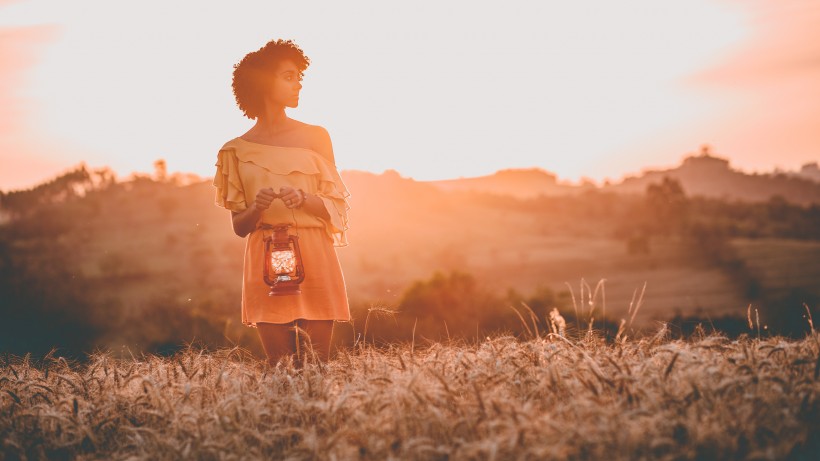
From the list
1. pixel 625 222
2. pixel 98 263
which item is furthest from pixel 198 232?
pixel 625 222

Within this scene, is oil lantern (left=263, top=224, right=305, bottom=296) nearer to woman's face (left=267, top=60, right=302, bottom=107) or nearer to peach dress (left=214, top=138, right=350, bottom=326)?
peach dress (left=214, top=138, right=350, bottom=326)

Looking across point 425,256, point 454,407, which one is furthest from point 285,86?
point 425,256

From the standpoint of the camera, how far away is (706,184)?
3994 inches

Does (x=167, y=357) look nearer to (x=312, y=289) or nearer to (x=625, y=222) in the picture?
(x=312, y=289)

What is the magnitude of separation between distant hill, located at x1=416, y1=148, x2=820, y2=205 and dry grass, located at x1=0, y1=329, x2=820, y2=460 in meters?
89.7

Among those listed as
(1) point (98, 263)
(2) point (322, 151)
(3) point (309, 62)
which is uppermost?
(3) point (309, 62)

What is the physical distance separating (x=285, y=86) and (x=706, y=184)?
103m

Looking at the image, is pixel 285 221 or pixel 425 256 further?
pixel 425 256

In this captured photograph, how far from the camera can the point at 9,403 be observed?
519cm

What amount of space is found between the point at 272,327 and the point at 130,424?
3.57 feet

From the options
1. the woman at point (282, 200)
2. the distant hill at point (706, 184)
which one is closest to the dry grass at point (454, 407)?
the woman at point (282, 200)

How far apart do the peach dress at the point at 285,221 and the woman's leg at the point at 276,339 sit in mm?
96

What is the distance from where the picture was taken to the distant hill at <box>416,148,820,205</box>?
99.8 meters

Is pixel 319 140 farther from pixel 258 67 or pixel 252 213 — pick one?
pixel 252 213
